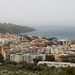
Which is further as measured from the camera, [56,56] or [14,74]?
[56,56]

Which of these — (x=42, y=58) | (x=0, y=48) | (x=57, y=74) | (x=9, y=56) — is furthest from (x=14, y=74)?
(x=0, y=48)

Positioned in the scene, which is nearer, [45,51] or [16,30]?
[45,51]

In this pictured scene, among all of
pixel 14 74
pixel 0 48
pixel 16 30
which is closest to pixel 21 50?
pixel 0 48

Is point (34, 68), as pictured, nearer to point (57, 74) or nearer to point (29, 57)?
point (57, 74)

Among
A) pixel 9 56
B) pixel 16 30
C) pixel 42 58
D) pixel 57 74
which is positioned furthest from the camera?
pixel 16 30

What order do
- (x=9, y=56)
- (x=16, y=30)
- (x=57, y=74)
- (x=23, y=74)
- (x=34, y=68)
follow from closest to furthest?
(x=23, y=74) < (x=57, y=74) < (x=34, y=68) < (x=9, y=56) < (x=16, y=30)

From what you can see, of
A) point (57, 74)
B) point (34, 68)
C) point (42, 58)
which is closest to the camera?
point (57, 74)

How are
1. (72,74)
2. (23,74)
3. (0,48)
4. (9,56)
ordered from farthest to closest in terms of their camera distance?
(0,48), (9,56), (72,74), (23,74)

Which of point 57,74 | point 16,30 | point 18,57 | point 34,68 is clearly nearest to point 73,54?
point 18,57

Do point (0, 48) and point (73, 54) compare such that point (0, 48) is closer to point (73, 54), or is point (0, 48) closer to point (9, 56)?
point (9, 56)
